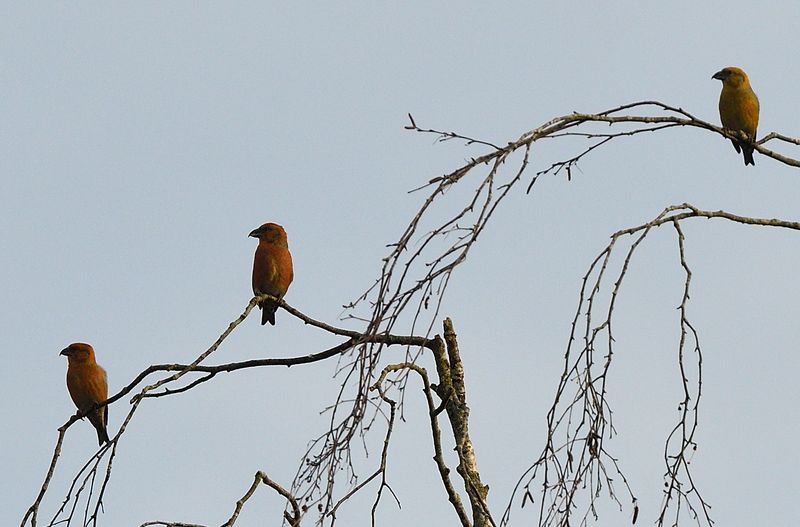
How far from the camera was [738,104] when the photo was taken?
8.19 m

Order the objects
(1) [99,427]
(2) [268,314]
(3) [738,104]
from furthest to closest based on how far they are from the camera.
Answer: (1) [99,427], (2) [268,314], (3) [738,104]

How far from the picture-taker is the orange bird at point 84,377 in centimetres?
833

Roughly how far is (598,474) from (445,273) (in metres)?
0.63

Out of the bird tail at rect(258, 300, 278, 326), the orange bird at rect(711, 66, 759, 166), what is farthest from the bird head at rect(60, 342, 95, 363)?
the orange bird at rect(711, 66, 759, 166)

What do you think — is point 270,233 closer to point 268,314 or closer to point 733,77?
point 268,314

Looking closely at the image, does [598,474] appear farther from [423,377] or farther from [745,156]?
[745,156]

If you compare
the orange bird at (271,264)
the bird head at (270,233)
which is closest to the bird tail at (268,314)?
the orange bird at (271,264)

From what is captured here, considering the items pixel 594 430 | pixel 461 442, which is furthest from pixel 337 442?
pixel 461 442

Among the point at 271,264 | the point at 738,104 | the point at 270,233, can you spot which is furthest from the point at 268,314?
the point at 738,104

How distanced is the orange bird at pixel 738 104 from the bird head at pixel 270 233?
335 cm

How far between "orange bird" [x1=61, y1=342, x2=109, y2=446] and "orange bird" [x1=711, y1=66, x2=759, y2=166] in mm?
4957

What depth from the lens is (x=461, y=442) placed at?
4.20m

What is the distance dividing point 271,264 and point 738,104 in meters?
3.58

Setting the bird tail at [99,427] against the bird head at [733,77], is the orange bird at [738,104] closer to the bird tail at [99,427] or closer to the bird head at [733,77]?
the bird head at [733,77]
